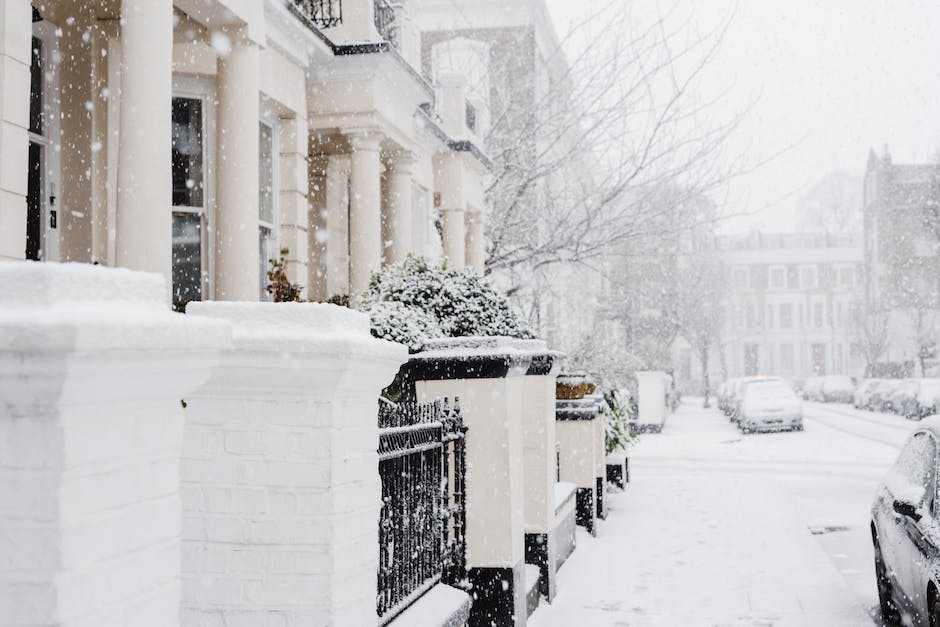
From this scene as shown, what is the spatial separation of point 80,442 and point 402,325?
233 inches

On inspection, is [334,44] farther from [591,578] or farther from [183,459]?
[183,459]

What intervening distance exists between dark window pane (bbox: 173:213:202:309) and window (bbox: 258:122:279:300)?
125 cm

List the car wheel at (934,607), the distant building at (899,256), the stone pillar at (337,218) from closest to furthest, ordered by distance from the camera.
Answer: the car wheel at (934,607) → the stone pillar at (337,218) → the distant building at (899,256)

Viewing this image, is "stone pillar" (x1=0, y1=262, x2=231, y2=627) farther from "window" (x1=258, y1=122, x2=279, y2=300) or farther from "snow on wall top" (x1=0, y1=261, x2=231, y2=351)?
"window" (x1=258, y1=122, x2=279, y2=300)

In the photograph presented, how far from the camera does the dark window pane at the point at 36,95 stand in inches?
324

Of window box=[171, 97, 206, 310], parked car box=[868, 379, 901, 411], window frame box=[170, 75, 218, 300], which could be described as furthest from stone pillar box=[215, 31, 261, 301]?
parked car box=[868, 379, 901, 411]

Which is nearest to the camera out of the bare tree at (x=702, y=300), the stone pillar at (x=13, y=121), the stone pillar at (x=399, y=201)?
the stone pillar at (x=13, y=121)

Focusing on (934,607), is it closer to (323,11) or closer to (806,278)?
(323,11)

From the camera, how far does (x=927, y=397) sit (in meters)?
33.9

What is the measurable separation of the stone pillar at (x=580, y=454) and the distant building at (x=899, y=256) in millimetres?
52549

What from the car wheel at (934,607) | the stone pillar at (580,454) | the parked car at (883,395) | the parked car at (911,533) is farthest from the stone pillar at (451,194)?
the parked car at (883,395)

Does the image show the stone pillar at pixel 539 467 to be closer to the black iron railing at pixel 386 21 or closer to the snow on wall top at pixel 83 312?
the snow on wall top at pixel 83 312

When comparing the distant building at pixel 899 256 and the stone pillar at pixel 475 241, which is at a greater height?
the distant building at pixel 899 256

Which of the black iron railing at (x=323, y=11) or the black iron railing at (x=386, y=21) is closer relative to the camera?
the black iron railing at (x=323, y=11)
